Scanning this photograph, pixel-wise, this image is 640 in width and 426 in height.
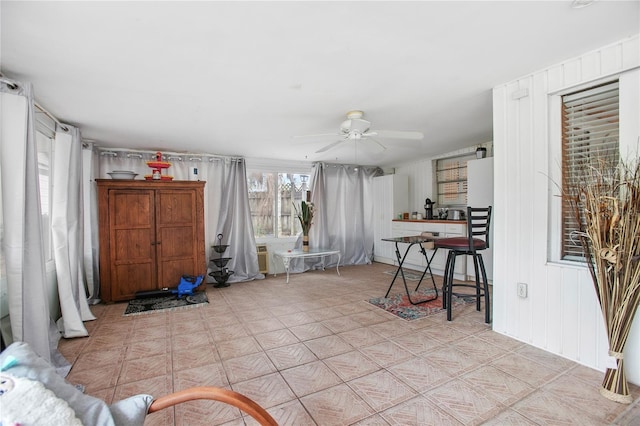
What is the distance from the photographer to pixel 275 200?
5832 millimetres

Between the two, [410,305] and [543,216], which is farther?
[410,305]

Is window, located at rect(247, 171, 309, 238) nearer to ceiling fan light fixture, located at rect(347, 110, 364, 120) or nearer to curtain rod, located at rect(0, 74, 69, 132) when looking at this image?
curtain rod, located at rect(0, 74, 69, 132)

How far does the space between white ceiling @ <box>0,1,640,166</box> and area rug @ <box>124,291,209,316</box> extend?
227 centimetres

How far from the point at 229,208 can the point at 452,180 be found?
13.6ft

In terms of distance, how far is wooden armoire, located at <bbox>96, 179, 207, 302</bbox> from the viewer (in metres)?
3.96

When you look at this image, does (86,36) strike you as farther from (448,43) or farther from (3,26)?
(448,43)

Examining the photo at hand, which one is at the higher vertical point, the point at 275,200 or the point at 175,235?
the point at 275,200

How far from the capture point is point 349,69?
2.17 meters

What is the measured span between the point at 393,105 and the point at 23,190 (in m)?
3.05

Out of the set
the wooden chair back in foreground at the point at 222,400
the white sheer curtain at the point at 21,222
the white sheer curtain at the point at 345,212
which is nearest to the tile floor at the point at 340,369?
the white sheer curtain at the point at 21,222

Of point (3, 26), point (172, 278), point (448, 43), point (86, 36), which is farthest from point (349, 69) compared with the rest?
point (172, 278)

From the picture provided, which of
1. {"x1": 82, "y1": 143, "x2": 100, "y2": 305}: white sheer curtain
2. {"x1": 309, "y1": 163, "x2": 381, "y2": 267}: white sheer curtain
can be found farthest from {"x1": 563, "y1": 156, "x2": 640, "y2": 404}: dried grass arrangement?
{"x1": 82, "y1": 143, "x2": 100, "y2": 305}: white sheer curtain

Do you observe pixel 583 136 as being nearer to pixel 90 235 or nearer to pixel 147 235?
pixel 147 235

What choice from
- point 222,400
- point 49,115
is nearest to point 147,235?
point 49,115
